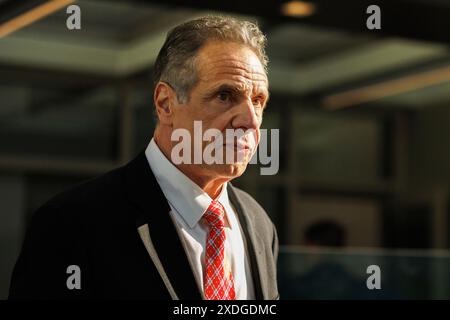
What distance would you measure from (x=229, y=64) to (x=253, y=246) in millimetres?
222

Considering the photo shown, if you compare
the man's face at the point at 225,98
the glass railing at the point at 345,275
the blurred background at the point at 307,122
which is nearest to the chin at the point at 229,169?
the man's face at the point at 225,98

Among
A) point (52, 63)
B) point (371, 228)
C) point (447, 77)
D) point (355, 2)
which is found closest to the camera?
point (355, 2)

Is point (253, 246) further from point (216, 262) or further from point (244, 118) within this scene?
point (244, 118)

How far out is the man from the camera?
2.86ft

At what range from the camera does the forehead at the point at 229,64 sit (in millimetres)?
906

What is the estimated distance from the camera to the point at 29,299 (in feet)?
2.99

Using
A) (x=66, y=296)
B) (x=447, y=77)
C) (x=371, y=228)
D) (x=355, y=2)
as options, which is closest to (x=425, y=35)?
(x=355, y=2)

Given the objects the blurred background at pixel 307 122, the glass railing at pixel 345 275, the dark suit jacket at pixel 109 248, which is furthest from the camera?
the glass railing at pixel 345 275

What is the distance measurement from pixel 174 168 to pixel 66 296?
0.19 meters

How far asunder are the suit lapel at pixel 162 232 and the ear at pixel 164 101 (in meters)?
0.07

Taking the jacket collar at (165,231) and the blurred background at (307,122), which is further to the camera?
the blurred background at (307,122)

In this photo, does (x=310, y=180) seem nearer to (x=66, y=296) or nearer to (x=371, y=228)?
(x=371, y=228)

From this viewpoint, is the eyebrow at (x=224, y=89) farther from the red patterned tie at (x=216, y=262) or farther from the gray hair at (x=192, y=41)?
the red patterned tie at (x=216, y=262)
